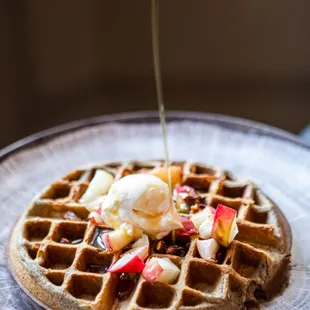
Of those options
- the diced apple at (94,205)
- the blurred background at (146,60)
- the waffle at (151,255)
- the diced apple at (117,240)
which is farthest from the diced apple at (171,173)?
the blurred background at (146,60)

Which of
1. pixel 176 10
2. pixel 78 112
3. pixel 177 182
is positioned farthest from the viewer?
pixel 78 112

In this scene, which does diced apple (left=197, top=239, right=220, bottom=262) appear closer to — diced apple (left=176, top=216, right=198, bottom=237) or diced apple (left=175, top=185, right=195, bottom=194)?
diced apple (left=176, top=216, right=198, bottom=237)

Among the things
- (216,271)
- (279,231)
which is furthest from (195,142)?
(216,271)

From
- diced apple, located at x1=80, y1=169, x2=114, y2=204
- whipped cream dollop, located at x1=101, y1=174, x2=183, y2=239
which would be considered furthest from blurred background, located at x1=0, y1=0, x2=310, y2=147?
whipped cream dollop, located at x1=101, y1=174, x2=183, y2=239

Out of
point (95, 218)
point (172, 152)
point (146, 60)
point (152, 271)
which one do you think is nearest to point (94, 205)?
point (95, 218)

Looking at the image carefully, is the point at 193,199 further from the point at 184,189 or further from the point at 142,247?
the point at 142,247

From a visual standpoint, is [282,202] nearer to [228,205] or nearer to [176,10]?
[228,205]
